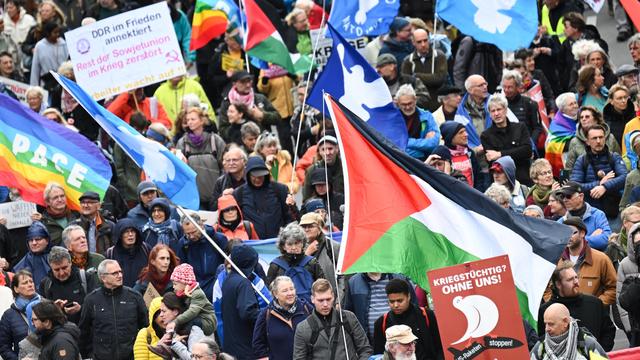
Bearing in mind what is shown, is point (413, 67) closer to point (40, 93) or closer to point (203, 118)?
point (203, 118)

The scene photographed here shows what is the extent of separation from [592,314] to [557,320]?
123 centimetres

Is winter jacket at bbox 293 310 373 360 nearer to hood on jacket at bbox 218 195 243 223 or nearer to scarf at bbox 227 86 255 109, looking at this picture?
hood on jacket at bbox 218 195 243 223

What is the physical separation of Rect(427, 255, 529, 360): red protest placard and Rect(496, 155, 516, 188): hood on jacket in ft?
17.0

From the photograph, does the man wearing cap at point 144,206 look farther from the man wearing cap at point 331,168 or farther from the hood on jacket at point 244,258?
the hood on jacket at point 244,258

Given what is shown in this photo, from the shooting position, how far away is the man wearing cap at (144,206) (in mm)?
18422

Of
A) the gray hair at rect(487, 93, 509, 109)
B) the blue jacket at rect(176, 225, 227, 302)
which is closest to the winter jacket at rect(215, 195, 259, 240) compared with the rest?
the blue jacket at rect(176, 225, 227, 302)

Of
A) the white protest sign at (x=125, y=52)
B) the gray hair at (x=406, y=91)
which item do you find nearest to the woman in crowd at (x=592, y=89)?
the gray hair at (x=406, y=91)

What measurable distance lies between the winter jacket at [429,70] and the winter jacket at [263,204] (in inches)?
149

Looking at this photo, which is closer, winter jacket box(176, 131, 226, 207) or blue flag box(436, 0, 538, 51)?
blue flag box(436, 0, 538, 51)

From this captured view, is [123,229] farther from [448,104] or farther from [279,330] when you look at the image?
[448,104]

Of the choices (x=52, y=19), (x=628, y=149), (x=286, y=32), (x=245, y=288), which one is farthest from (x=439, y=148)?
(x=52, y=19)

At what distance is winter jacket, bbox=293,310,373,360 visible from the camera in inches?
579

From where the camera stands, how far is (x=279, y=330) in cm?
1516

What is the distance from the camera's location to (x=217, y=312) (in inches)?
635
